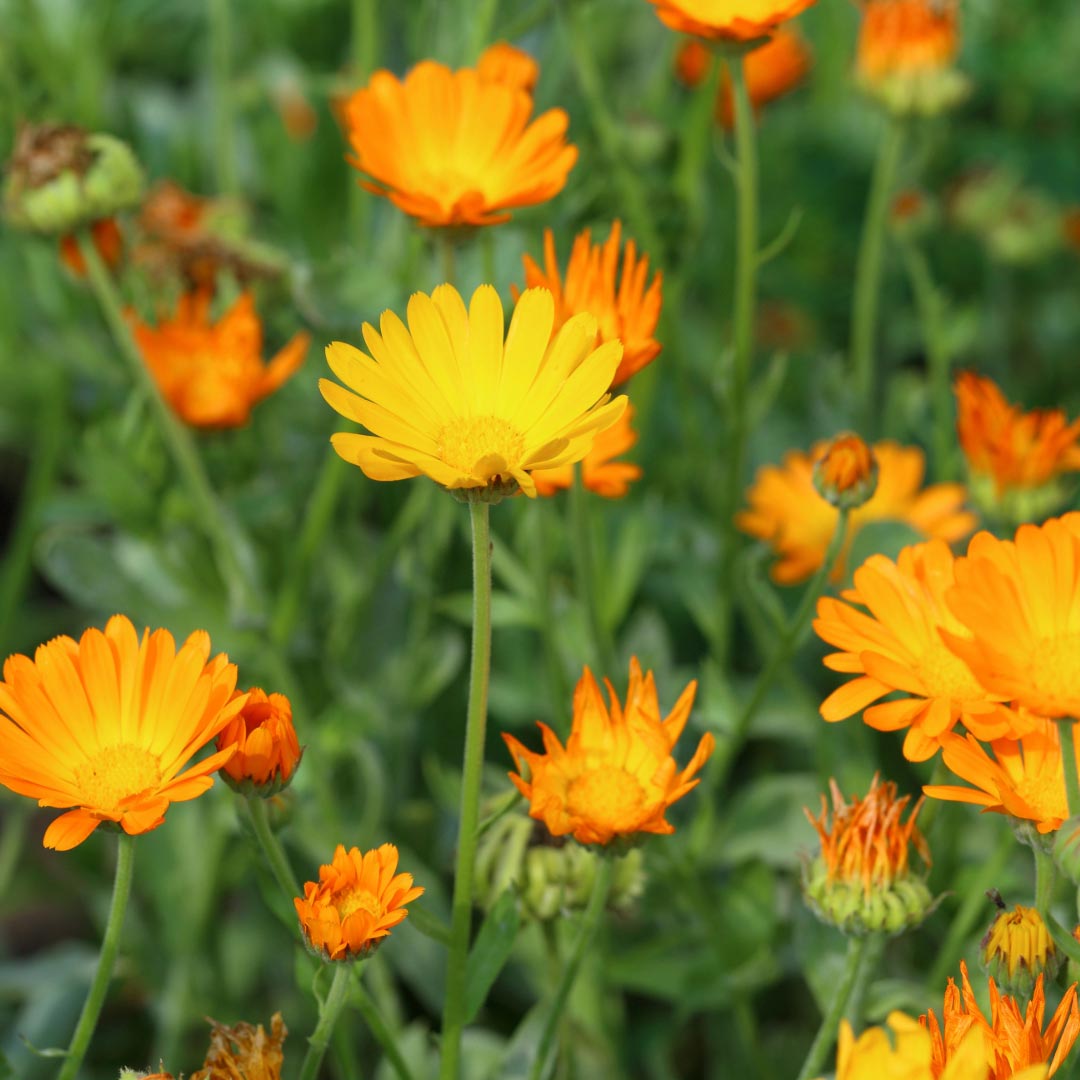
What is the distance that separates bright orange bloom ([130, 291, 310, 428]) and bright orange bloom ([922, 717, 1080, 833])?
0.68m

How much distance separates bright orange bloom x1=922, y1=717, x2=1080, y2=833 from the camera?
0.69 m

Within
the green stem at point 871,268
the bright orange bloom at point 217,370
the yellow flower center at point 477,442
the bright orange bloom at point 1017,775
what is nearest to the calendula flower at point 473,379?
the yellow flower center at point 477,442

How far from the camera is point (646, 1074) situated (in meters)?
1.41

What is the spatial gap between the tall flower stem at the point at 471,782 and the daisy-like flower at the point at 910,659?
0.16 meters

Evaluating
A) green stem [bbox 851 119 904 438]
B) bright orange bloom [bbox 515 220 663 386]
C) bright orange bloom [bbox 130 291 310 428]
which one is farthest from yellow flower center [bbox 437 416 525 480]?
green stem [bbox 851 119 904 438]

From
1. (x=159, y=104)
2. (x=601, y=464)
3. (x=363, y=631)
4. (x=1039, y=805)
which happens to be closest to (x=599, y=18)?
(x=159, y=104)

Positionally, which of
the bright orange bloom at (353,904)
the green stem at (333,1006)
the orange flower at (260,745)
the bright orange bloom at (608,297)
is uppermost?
the bright orange bloom at (608,297)

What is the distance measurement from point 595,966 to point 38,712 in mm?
555

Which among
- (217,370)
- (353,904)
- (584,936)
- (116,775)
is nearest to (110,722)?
(116,775)

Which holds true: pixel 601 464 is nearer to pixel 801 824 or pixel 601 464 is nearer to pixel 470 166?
pixel 470 166

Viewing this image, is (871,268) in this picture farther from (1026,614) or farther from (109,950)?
(109,950)

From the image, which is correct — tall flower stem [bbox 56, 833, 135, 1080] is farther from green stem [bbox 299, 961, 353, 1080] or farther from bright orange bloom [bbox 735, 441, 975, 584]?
bright orange bloom [bbox 735, 441, 975, 584]

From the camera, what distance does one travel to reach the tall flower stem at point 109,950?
688 millimetres

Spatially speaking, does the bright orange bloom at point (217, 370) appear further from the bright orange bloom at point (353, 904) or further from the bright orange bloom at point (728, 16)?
the bright orange bloom at point (353, 904)
